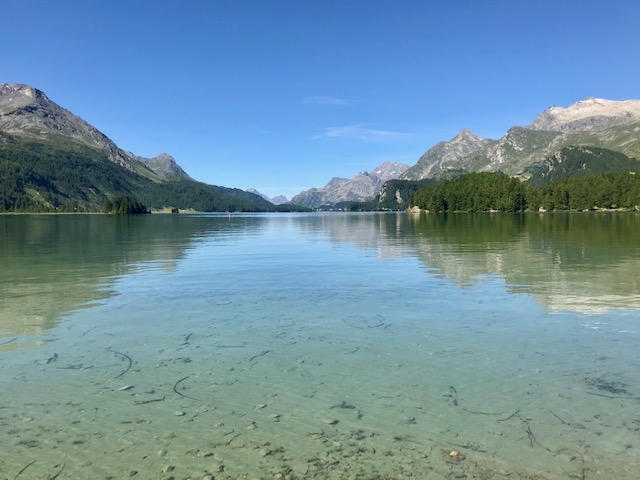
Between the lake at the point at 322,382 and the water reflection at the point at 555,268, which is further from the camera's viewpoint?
the water reflection at the point at 555,268

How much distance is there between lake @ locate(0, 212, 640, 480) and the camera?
32.7 feet

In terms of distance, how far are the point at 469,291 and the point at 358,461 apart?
71.8 feet

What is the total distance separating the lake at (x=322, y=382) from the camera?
996 cm

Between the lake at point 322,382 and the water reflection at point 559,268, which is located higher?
the water reflection at point 559,268

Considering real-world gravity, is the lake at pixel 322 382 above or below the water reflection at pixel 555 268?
below

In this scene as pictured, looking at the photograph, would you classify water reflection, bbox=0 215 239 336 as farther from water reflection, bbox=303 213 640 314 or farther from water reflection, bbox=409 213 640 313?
water reflection, bbox=409 213 640 313

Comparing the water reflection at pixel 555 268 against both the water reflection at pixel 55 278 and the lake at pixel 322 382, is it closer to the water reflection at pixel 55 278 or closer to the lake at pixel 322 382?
the lake at pixel 322 382

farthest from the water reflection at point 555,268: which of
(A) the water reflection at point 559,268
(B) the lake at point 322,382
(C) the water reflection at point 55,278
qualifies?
(C) the water reflection at point 55,278

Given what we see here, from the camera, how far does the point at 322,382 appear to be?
1434 centimetres

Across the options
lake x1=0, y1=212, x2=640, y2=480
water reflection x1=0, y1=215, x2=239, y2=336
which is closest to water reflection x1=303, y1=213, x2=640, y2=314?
lake x1=0, y1=212, x2=640, y2=480

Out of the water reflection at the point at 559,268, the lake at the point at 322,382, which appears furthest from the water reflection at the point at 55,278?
the water reflection at the point at 559,268

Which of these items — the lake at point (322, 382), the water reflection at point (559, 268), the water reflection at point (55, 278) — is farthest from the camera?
the water reflection at point (559, 268)

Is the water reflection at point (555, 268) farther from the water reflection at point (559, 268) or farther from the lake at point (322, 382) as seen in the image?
the lake at point (322, 382)

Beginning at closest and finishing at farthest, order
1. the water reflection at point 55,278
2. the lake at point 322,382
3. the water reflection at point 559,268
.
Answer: the lake at point 322,382 < the water reflection at point 55,278 < the water reflection at point 559,268
